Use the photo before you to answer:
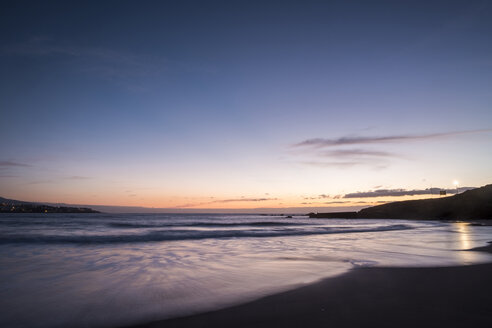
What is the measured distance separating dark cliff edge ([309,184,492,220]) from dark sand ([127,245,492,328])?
67642 mm

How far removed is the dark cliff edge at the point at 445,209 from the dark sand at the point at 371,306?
67.6 m

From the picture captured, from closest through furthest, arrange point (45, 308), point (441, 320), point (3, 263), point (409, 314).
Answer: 1. point (441, 320)
2. point (409, 314)
3. point (45, 308)
4. point (3, 263)

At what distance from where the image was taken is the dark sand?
3.98 metres

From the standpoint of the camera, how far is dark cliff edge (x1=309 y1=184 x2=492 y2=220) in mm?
60888

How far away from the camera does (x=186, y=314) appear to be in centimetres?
452

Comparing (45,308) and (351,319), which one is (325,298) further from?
(45,308)

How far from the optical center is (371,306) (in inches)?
185

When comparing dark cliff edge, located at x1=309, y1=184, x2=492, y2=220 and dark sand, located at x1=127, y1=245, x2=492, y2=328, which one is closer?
dark sand, located at x1=127, y1=245, x2=492, y2=328

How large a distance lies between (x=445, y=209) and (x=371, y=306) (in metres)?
80.2

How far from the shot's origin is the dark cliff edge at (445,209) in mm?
60888

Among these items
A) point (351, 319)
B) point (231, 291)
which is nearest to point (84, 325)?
point (231, 291)

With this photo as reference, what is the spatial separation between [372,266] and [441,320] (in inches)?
196

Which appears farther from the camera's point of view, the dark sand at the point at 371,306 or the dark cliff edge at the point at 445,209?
the dark cliff edge at the point at 445,209

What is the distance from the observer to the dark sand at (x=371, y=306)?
3982 millimetres
